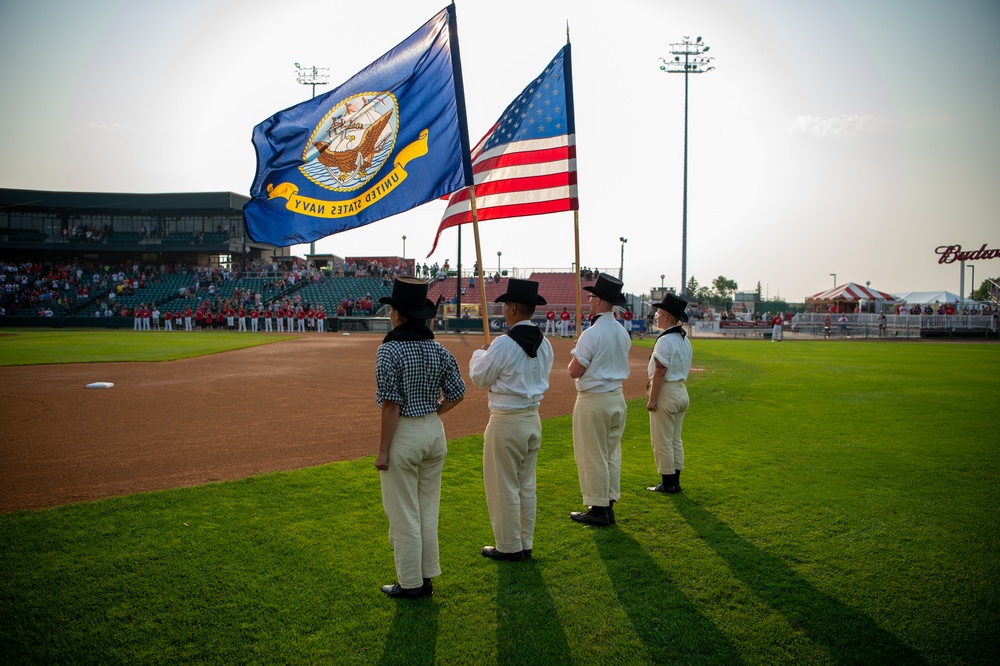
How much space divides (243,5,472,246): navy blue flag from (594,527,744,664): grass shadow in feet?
13.4

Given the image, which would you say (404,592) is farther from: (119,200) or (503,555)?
(119,200)

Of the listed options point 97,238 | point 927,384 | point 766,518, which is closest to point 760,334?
point 927,384

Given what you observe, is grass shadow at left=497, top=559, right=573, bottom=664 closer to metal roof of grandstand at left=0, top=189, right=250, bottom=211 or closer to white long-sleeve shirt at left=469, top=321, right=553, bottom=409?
white long-sleeve shirt at left=469, top=321, right=553, bottom=409

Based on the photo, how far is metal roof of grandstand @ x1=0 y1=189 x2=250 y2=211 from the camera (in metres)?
58.0

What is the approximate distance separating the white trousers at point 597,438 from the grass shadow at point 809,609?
39.9 inches

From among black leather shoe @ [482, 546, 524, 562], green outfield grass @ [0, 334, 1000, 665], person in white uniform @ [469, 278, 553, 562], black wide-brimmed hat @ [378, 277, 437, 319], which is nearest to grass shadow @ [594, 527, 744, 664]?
green outfield grass @ [0, 334, 1000, 665]

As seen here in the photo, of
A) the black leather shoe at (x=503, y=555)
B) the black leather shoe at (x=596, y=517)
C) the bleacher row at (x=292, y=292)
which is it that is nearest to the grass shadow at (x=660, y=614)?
the black leather shoe at (x=596, y=517)

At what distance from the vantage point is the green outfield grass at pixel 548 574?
3.79m

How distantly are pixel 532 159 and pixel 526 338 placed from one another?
2960mm

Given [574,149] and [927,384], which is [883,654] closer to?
[574,149]

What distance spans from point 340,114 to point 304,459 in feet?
14.7

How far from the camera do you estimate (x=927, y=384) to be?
52.6 ft

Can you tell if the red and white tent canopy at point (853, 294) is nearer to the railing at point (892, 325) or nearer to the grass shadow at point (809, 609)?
the railing at point (892, 325)

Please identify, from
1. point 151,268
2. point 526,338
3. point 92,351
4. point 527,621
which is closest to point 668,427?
point 526,338
